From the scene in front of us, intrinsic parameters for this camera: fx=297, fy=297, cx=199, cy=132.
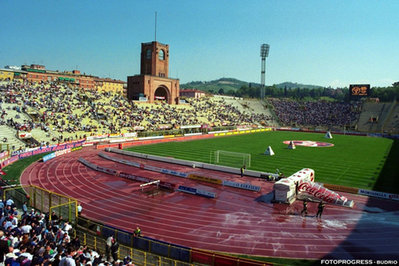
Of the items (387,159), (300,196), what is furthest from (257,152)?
(300,196)

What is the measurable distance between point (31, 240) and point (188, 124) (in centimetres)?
6300

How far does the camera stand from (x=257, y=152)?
137 ft

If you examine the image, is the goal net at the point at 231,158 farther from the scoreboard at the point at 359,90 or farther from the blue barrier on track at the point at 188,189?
the scoreboard at the point at 359,90

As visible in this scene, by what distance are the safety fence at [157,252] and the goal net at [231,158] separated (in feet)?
67.4

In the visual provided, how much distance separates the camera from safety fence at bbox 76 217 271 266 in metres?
11.8

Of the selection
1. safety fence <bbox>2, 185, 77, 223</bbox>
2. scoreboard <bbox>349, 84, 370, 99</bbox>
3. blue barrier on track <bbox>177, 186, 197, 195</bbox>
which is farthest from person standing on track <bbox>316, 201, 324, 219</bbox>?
scoreboard <bbox>349, 84, 370, 99</bbox>

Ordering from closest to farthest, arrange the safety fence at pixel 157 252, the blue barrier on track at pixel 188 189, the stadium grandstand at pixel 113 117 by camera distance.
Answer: the safety fence at pixel 157 252
the blue barrier on track at pixel 188 189
the stadium grandstand at pixel 113 117

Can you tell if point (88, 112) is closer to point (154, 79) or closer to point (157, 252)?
point (154, 79)

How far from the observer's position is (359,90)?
88438 millimetres

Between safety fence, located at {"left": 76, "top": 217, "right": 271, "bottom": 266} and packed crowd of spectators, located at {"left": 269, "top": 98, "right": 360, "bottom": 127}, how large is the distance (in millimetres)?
86940

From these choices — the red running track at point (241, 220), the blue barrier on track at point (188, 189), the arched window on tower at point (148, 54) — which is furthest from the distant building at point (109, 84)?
the blue barrier on track at point (188, 189)

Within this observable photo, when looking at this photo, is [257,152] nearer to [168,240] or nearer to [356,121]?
[168,240]

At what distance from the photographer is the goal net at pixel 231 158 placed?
113 ft

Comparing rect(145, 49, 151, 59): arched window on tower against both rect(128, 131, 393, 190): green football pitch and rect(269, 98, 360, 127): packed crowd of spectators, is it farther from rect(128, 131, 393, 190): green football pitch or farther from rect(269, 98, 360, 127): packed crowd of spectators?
rect(269, 98, 360, 127): packed crowd of spectators
